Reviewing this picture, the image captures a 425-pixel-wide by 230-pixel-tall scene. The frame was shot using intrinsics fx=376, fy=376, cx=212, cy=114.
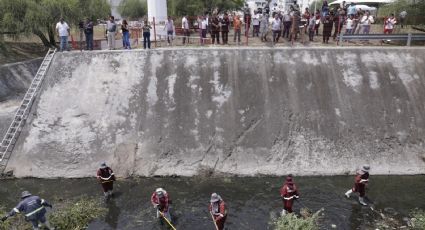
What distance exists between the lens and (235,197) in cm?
1508

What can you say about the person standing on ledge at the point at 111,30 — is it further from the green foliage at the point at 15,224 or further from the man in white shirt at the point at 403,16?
the man in white shirt at the point at 403,16

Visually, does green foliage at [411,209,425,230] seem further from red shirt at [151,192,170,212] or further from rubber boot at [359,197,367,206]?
red shirt at [151,192,170,212]

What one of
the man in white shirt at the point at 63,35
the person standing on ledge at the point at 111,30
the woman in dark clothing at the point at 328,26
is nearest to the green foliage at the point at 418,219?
the woman in dark clothing at the point at 328,26

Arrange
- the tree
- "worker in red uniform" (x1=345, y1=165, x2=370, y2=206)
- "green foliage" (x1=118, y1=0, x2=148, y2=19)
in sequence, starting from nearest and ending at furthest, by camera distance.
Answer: "worker in red uniform" (x1=345, y1=165, x2=370, y2=206)
the tree
"green foliage" (x1=118, y1=0, x2=148, y2=19)

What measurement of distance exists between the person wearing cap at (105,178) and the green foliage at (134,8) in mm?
62949

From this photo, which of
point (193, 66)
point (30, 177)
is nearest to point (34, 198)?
point (30, 177)

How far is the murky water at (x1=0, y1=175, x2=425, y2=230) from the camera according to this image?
13.4m

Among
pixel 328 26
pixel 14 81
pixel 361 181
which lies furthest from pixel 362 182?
pixel 14 81

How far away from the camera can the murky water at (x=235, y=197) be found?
1344cm

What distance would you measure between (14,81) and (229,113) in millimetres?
16764

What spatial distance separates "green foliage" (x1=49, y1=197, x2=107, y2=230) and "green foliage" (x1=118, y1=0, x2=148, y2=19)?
2493 inches

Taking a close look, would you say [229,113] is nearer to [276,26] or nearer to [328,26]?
[276,26]

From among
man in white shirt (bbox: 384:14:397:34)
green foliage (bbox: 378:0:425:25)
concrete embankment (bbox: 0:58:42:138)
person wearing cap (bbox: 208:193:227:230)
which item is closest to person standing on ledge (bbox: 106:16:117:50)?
concrete embankment (bbox: 0:58:42:138)

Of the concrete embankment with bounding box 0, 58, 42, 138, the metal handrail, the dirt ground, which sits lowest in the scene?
the concrete embankment with bounding box 0, 58, 42, 138
